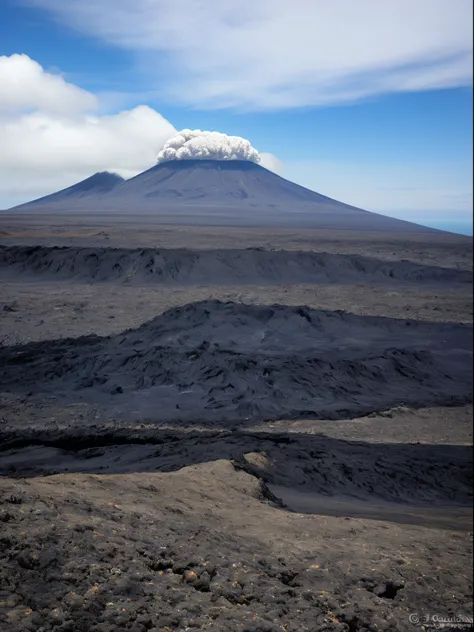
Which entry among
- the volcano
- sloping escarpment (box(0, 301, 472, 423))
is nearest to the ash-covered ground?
sloping escarpment (box(0, 301, 472, 423))

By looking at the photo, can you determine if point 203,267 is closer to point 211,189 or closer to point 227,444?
point 227,444

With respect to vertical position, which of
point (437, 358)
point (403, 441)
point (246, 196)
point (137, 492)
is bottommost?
point (403, 441)

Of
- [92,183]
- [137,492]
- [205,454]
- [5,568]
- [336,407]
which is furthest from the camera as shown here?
[92,183]

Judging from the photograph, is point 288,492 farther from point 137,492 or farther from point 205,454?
point 137,492

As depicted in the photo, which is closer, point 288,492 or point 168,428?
point 288,492

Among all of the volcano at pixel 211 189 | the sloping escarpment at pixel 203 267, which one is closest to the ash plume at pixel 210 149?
the volcano at pixel 211 189

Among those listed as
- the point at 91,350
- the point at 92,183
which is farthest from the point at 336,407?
the point at 92,183

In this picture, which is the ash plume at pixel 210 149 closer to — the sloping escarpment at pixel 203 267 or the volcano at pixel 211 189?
the volcano at pixel 211 189

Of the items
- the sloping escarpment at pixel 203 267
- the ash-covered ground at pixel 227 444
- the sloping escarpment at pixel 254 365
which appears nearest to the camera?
the ash-covered ground at pixel 227 444

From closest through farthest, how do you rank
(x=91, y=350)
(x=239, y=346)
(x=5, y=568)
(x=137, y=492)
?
1. (x=5, y=568)
2. (x=137, y=492)
3. (x=91, y=350)
4. (x=239, y=346)
